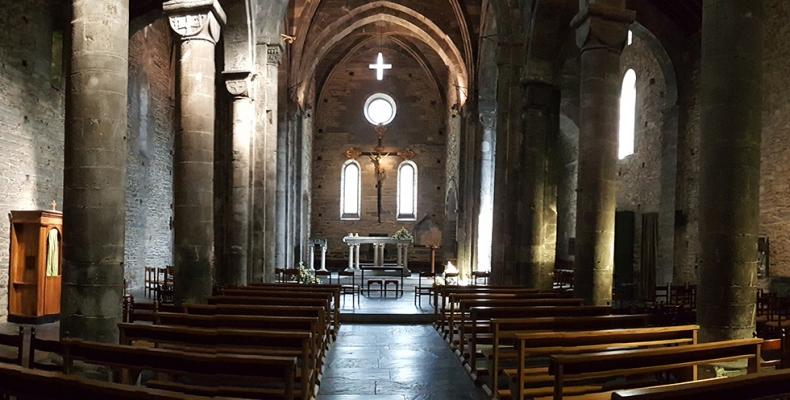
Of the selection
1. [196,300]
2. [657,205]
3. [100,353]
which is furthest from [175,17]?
[657,205]

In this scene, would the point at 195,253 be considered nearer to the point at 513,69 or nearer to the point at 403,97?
the point at 513,69

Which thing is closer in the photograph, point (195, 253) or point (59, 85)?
point (195, 253)

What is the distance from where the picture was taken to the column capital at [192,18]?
10297 millimetres

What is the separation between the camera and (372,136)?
34625 mm

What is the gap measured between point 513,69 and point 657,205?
683cm

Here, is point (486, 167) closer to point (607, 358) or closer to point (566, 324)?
Result: point (566, 324)

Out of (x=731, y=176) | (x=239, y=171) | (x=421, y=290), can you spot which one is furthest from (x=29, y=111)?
(x=731, y=176)

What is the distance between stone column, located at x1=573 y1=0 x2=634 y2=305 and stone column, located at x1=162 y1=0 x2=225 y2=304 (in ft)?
21.5

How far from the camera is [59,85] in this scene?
14.1m

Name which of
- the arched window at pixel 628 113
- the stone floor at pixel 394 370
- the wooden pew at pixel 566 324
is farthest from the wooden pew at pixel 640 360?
the arched window at pixel 628 113

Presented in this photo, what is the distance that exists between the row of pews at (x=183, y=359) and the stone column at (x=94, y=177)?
0.52 meters

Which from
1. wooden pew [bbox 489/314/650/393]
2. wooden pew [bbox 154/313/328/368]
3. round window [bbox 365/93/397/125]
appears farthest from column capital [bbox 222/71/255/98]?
round window [bbox 365/93/397/125]

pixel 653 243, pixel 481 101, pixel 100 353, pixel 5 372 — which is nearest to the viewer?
pixel 5 372

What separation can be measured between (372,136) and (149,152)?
53.7 ft
